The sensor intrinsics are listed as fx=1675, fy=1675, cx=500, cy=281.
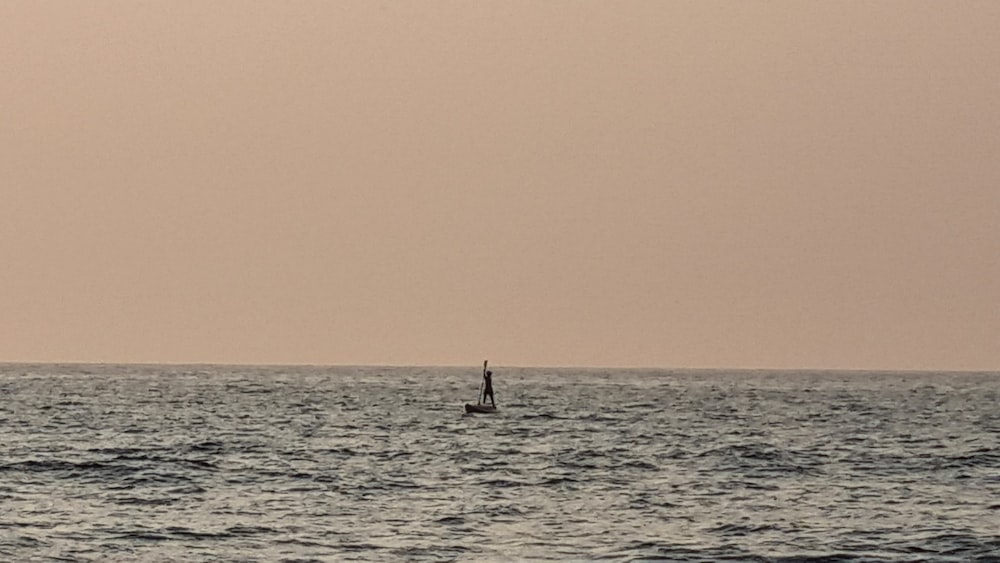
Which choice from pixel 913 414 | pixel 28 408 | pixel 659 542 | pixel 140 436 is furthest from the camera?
pixel 913 414

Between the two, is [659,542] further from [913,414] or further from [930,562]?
[913,414]

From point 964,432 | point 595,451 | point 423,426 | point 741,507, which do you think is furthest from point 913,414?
point 741,507

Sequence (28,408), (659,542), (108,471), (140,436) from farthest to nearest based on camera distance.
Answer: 1. (28,408)
2. (140,436)
3. (108,471)
4. (659,542)

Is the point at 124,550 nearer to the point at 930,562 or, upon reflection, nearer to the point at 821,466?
the point at 930,562

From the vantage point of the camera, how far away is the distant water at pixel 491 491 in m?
36.0

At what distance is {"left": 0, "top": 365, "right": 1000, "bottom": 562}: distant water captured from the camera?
36.0 m

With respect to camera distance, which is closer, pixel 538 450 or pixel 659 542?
pixel 659 542

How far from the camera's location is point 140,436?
236 ft

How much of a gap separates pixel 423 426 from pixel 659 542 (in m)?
49.2

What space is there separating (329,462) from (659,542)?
23278 millimetres

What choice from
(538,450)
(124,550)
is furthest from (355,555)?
(538,450)

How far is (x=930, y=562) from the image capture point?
3444 centimetres

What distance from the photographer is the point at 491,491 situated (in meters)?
47.5

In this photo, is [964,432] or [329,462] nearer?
[329,462]
